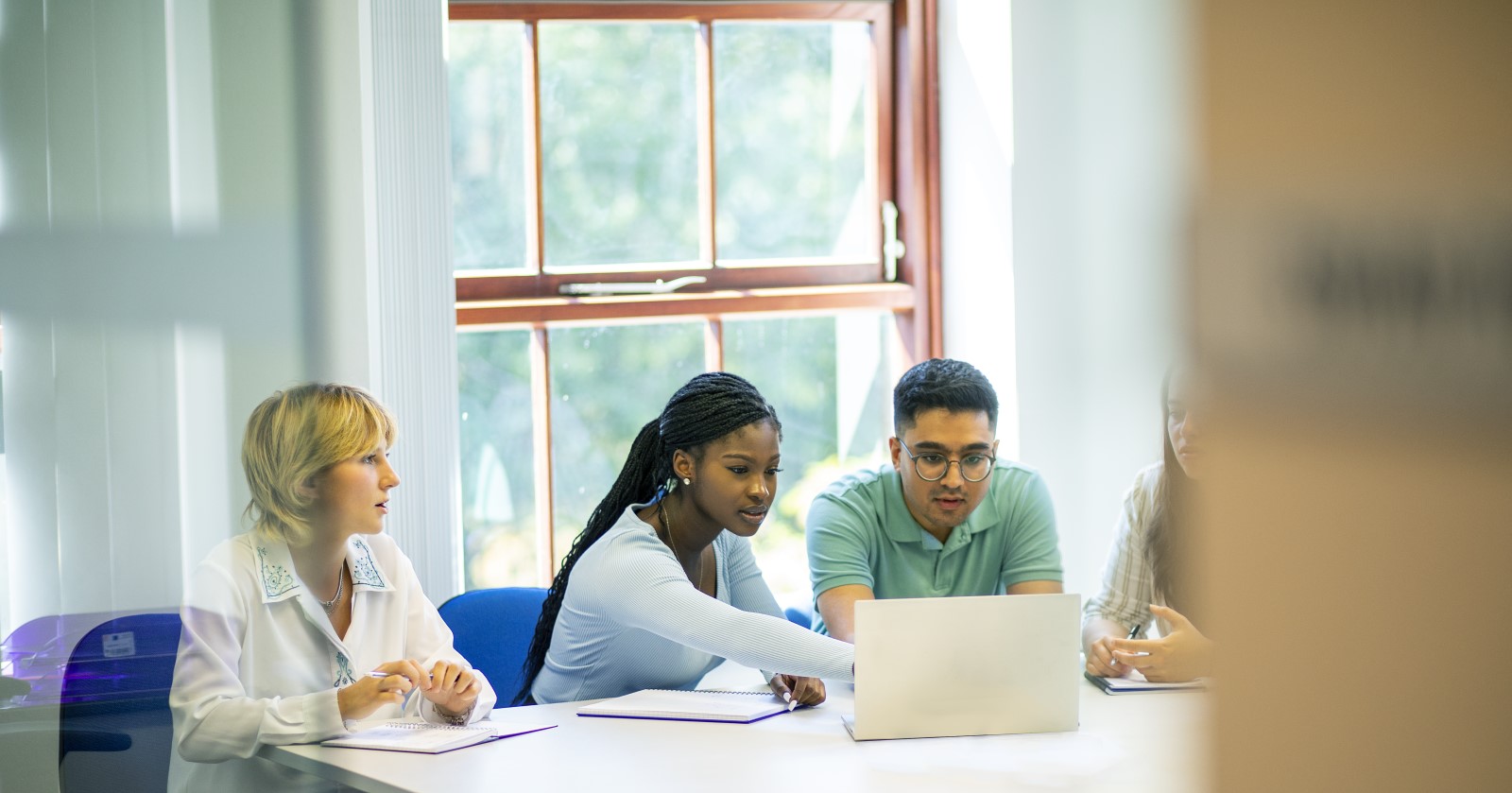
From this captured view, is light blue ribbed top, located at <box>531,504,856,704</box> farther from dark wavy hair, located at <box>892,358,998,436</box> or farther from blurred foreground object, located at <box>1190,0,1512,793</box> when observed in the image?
blurred foreground object, located at <box>1190,0,1512,793</box>

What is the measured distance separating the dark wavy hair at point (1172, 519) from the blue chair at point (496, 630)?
2.10 metres

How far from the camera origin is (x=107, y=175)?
1.09 metres

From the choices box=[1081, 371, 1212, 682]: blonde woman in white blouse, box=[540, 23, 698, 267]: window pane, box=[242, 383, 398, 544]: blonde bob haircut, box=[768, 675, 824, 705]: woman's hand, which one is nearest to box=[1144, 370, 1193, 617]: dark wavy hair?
box=[1081, 371, 1212, 682]: blonde woman in white blouse

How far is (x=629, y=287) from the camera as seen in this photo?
2979 millimetres

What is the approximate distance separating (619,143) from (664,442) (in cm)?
116

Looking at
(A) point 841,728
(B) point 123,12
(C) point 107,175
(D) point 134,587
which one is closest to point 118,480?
(D) point 134,587

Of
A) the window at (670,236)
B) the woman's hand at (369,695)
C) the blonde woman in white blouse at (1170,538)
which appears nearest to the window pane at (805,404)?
the window at (670,236)

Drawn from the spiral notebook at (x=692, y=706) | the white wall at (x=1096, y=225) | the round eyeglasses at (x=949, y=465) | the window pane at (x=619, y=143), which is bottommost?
the spiral notebook at (x=692, y=706)

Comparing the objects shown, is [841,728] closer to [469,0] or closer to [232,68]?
[232,68]

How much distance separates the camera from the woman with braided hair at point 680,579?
1.76 metres

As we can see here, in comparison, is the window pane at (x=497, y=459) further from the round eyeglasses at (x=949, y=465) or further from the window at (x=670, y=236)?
the round eyeglasses at (x=949, y=465)

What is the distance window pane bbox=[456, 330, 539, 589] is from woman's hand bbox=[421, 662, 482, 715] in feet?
3.95

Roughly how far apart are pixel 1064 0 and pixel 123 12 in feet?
3.35

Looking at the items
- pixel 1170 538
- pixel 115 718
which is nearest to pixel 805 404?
pixel 115 718
